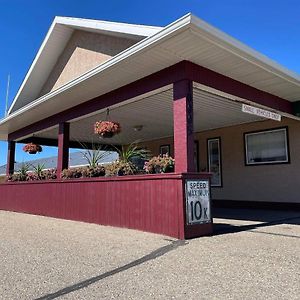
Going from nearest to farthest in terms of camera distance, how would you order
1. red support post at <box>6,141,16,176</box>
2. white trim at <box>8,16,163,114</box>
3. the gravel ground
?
the gravel ground → white trim at <box>8,16,163,114</box> → red support post at <box>6,141,16,176</box>

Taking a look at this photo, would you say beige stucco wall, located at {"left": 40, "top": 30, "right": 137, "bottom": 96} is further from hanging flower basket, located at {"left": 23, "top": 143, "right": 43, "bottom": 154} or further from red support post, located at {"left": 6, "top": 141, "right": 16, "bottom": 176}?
red support post, located at {"left": 6, "top": 141, "right": 16, "bottom": 176}

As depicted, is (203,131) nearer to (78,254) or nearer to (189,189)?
(189,189)

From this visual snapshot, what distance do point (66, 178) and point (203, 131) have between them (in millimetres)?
6289

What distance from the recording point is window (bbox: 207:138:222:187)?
14539 millimetres

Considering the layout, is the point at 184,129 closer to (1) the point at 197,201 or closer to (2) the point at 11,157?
(1) the point at 197,201

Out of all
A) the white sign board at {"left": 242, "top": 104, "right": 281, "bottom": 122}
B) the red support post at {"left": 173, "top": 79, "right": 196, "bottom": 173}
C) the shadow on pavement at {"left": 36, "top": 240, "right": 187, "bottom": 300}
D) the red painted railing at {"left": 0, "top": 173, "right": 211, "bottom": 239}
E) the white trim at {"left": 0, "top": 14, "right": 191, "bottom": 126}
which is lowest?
the shadow on pavement at {"left": 36, "top": 240, "right": 187, "bottom": 300}

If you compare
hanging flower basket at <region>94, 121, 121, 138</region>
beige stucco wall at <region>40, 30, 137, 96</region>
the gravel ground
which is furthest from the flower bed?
beige stucco wall at <region>40, 30, 137, 96</region>

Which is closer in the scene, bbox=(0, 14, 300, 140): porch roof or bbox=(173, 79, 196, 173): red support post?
bbox=(0, 14, 300, 140): porch roof

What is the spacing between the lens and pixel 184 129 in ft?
24.7

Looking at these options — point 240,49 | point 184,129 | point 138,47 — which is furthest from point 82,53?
point 240,49

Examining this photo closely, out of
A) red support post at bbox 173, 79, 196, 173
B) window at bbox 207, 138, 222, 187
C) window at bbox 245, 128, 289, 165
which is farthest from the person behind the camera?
window at bbox 207, 138, 222, 187

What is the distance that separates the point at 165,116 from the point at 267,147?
3.66 m

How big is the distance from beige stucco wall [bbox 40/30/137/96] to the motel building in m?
0.03

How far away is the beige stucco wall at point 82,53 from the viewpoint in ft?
31.8
